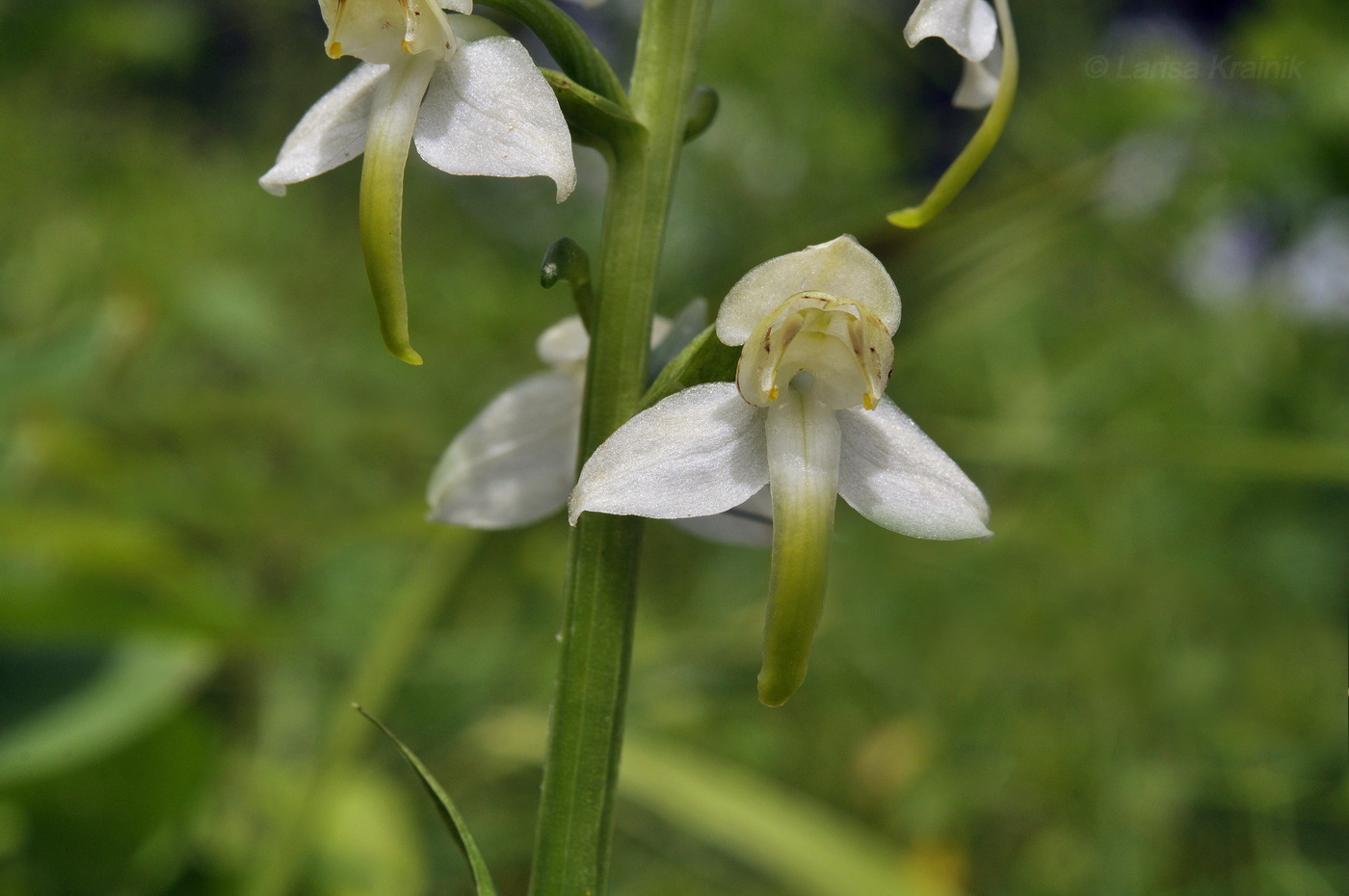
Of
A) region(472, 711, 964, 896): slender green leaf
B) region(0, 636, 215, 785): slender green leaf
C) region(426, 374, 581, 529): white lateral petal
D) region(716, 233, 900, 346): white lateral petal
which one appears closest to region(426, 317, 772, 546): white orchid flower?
region(426, 374, 581, 529): white lateral petal

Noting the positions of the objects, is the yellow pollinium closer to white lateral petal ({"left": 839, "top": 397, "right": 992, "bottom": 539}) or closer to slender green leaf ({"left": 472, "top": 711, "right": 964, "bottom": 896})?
white lateral petal ({"left": 839, "top": 397, "right": 992, "bottom": 539})

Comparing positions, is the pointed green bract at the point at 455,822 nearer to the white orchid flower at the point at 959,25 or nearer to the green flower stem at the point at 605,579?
the green flower stem at the point at 605,579

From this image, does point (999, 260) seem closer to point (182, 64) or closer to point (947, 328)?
point (947, 328)

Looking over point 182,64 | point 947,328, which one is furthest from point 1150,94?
point 182,64

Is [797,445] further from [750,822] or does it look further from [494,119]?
[750,822]

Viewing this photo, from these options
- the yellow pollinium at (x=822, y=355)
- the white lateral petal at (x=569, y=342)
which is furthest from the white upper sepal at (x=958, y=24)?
the white lateral petal at (x=569, y=342)

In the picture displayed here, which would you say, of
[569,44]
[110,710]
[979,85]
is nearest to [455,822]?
[569,44]
